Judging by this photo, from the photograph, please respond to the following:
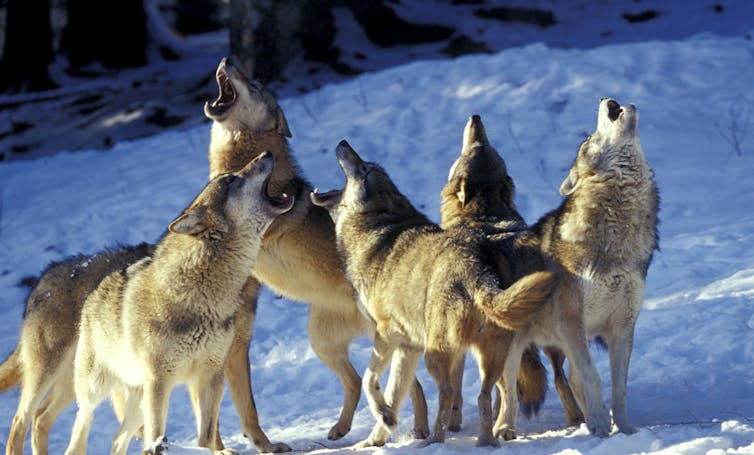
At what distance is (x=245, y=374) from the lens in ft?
26.6

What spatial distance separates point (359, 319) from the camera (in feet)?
27.6

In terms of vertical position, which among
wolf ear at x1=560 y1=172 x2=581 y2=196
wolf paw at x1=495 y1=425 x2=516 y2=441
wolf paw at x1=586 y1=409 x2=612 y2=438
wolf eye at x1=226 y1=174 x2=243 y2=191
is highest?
wolf ear at x1=560 y1=172 x2=581 y2=196

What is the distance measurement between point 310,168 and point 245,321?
5.43 m

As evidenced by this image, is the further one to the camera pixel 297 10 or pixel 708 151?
pixel 297 10

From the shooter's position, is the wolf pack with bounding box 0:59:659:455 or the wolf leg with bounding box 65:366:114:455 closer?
the wolf pack with bounding box 0:59:659:455

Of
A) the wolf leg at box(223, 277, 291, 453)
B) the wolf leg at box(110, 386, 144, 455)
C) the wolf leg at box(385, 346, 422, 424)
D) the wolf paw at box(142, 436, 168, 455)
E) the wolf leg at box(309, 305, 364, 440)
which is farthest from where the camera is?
the wolf leg at box(309, 305, 364, 440)

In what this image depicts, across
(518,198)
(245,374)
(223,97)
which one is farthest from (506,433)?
(518,198)

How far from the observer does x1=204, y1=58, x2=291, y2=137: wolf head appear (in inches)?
336

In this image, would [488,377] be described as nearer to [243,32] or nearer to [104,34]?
[243,32]

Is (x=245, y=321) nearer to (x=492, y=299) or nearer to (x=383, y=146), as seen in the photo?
(x=492, y=299)

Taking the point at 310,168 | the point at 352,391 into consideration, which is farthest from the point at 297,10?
the point at 352,391

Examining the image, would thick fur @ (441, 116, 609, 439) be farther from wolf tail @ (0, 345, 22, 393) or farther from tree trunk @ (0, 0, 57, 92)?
tree trunk @ (0, 0, 57, 92)

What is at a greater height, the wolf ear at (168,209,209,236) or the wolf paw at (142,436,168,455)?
the wolf ear at (168,209,209,236)

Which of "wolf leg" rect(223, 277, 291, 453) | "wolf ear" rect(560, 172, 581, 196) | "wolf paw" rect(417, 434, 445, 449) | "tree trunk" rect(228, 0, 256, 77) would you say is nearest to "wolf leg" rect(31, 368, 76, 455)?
"wolf leg" rect(223, 277, 291, 453)
